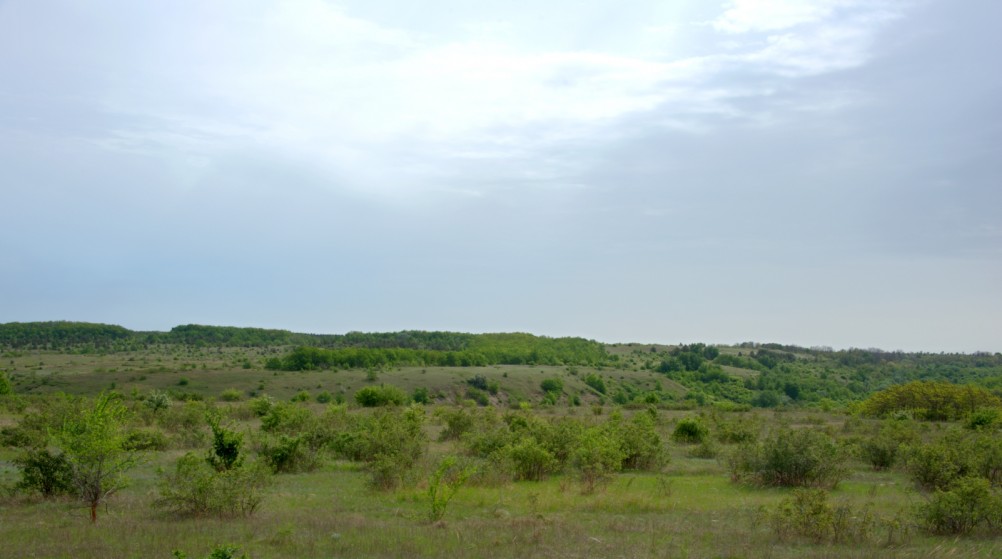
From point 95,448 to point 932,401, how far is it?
53359 millimetres

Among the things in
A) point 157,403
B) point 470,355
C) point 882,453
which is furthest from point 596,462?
point 470,355

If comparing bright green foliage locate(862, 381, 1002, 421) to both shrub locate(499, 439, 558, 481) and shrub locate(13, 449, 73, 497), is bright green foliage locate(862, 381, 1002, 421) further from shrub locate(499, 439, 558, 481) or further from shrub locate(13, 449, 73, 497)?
shrub locate(13, 449, 73, 497)

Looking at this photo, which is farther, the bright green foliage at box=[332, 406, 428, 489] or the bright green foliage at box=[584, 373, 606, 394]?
the bright green foliage at box=[584, 373, 606, 394]

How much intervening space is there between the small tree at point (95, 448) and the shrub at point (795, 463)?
53.6ft

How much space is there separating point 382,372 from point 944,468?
2897 inches

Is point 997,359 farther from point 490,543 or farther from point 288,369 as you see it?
point 490,543

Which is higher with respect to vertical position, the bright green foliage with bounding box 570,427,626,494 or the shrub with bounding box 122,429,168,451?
the bright green foliage with bounding box 570,427,626,494

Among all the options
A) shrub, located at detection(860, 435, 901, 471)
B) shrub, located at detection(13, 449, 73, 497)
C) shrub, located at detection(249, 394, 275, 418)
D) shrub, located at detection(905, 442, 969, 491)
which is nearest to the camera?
shrub, located at detection(13, 449, 73, 497)

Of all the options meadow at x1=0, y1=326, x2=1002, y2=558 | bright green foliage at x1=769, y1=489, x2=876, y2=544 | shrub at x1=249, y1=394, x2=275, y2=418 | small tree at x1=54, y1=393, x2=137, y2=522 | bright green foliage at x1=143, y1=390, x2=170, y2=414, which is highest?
small tree at x1=54, y1=393, x2=137, y2=522

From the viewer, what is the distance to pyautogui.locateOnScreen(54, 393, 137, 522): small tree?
13328 millimetres

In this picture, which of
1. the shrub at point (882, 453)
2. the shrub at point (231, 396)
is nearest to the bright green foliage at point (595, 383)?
the shrub at point (231, 396)

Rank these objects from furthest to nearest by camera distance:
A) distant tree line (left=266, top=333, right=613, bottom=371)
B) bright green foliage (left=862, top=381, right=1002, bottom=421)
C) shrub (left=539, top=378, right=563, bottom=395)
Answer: distant tree line (left=266, top=333, right=613, bottom=371)
shrub (left=539, top=378, right=563, bottom=395)
bright green foliage (left=862, top=381, right=1002, bottom=421)

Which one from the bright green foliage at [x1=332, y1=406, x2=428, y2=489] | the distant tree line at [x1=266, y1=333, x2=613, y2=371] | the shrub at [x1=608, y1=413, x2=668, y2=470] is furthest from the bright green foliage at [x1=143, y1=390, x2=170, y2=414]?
the distant tree line at [x1=266, y1=333, x2=613, y2=371]

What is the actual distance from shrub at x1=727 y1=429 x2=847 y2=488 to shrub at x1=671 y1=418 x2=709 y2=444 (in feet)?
39.1
